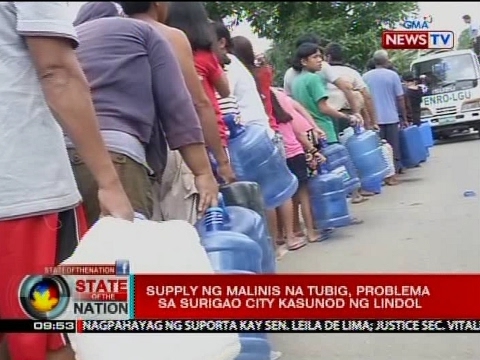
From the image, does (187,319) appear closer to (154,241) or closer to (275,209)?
(154,241)

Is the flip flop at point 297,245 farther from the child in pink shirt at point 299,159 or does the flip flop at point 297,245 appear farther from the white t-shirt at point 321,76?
the white t-shirt at point 321,76

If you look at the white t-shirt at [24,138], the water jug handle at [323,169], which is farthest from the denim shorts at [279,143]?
the white t-shirt at [24,138]

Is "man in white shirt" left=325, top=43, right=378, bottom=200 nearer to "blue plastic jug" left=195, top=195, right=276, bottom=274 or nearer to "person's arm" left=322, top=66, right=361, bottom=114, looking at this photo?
"person's arm" left=322, top=66, right=361, bottom=114

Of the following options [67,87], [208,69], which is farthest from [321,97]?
[67,87]

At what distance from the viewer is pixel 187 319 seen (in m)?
2.29

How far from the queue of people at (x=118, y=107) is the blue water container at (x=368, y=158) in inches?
1.1

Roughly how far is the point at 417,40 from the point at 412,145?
0.31 metres

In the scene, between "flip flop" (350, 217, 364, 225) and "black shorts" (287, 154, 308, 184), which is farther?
"black shorts" (287, 154, 308, 184)

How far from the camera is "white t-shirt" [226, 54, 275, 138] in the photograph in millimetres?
2393

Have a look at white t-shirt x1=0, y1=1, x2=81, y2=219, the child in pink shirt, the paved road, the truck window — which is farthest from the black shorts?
white t-shirt x1=0, y1=1, x2=81, y2=219

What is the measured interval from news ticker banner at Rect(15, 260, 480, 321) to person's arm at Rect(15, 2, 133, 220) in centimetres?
Result: 20

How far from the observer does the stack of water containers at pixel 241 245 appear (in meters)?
2.55

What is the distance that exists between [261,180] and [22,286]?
0.72 meters

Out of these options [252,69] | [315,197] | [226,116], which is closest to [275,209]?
[315,197]
